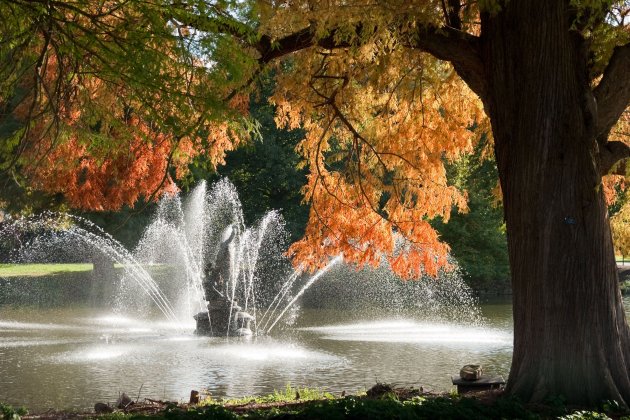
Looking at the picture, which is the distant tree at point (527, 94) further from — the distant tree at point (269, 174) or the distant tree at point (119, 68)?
the distant tree at point (269, 174)

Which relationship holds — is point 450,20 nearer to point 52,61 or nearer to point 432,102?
point 432,102

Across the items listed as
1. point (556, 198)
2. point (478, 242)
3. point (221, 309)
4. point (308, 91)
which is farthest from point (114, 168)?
point (478, 242)

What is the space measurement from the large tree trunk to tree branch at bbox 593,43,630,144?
245 mm

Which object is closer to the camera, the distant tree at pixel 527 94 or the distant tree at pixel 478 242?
the distant tree at pixel 527 94

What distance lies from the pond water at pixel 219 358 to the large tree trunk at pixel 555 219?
3.69m

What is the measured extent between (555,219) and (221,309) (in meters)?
10.6

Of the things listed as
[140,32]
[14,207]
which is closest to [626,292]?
[14,207]

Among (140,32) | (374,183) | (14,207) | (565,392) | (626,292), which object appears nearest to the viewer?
(140,32)

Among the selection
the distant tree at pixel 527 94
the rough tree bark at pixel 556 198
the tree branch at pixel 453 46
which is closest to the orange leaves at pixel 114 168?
the distant tree at pixel 527 94

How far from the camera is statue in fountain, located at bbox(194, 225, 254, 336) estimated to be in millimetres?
16797

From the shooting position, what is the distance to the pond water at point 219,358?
1073cm

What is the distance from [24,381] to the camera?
1120cm

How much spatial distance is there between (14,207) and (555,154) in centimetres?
2108

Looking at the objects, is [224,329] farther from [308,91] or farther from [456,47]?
[456,47]
